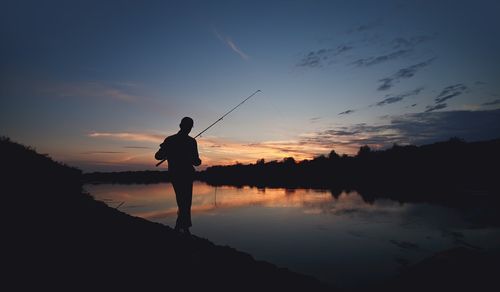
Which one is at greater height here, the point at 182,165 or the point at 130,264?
the point at 182,165

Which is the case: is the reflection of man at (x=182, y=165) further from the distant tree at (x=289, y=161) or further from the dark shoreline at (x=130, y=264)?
the distant tree at (x=289, y=161)

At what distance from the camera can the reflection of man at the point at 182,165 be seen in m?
6.59

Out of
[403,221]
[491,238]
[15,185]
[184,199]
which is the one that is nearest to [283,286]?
[184,199]

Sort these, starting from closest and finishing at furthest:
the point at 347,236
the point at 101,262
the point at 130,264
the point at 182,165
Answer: the point at 101,262, the point at 130,264, the point at 182,165, the point at 347,236

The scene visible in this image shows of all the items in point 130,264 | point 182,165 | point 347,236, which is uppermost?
point 182,165

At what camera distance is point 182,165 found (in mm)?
6594

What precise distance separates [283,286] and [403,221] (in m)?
23.3

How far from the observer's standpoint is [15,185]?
30.0ft

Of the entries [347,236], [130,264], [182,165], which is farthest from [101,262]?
[347,236]

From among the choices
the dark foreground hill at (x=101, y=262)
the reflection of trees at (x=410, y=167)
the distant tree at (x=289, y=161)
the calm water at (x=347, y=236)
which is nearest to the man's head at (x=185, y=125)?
the dark foreground hill at (x=101, y=262)

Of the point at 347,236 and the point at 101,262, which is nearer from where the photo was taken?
the point at 101,262

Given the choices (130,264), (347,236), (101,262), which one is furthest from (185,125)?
(347,236)

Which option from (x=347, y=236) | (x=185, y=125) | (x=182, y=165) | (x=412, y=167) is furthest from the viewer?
(x=412, y=167)

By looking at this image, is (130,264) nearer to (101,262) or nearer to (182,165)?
(101,262)
